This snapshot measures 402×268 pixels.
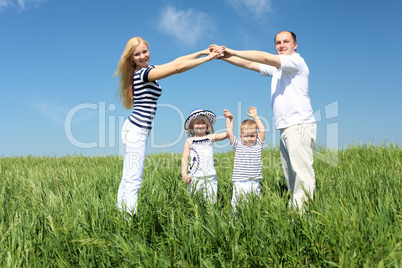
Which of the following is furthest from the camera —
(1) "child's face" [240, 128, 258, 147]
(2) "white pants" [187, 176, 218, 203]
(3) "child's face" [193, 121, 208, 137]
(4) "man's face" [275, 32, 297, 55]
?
(3) "child's face" [193, 121, 208, 137]

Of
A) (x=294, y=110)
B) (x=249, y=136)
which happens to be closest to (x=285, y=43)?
(x=294, y=110)

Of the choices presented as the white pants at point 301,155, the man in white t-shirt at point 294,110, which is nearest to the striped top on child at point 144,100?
the man in white t-shirt at point 294,110

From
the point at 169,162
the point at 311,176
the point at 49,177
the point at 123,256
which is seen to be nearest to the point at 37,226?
the point at 123,256

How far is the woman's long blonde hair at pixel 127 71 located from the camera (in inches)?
141

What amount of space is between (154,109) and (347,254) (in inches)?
90.2

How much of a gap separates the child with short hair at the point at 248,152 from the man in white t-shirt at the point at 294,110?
0.45 meters

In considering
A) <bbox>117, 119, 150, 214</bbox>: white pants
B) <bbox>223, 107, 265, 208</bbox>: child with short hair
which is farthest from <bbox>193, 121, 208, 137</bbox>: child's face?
<bbox>117, 119, 150, 214</bbox>: white pants

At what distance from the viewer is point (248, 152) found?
422 cm

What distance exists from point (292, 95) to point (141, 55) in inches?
71.8

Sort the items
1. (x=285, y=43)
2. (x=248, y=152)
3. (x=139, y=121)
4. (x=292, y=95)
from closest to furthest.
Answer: (x=139, y=121) → (x=292, y=95) → (x=285, y=43) → (x=248, y=152)

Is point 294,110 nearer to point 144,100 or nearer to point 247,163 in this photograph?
point 247,163

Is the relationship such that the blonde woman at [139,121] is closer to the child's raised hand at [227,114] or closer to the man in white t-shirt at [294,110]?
the man in white t-shirt at [294,110]

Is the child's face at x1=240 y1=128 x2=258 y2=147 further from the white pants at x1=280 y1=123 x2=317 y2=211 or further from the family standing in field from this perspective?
the white pants at x1=280 y1=123 x2=317 y2=211

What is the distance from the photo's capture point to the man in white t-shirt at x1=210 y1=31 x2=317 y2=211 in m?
3.56
